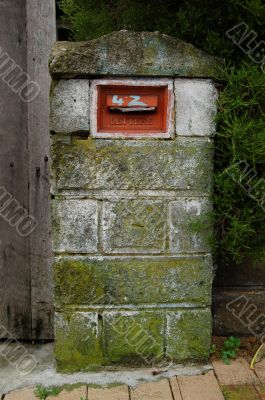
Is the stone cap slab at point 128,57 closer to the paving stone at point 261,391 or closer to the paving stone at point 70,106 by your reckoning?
the paving stone at point 70,106

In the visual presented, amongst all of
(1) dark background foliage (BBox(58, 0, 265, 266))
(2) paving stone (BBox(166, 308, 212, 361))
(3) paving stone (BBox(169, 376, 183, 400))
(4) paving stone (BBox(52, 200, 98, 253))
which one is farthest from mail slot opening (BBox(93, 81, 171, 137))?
(3) paving stone (BBox(169, 376, 183, 400))

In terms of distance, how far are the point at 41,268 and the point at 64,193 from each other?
726 mm

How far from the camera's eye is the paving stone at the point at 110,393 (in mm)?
2369

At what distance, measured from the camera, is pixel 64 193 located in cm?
246

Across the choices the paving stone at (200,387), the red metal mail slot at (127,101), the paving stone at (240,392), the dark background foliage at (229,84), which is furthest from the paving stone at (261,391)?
the red metal mail slot at (127,101)

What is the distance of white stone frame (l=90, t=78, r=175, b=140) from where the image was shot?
2400 mm

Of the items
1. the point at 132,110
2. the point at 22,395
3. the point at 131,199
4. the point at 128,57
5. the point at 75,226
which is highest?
the point at 128,57

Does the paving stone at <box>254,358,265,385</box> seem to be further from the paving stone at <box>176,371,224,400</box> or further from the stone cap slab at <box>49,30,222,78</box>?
the stone cap slab at <box>49,30,222,78</box>

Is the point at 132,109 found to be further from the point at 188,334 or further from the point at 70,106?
the point at 188,334

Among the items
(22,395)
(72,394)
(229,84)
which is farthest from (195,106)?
(22,395)

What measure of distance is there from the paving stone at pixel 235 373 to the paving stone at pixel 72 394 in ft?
2.29

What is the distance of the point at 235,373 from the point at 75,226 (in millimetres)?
1142

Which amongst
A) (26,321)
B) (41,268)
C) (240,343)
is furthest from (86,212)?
(240,343)

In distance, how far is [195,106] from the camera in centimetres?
245
